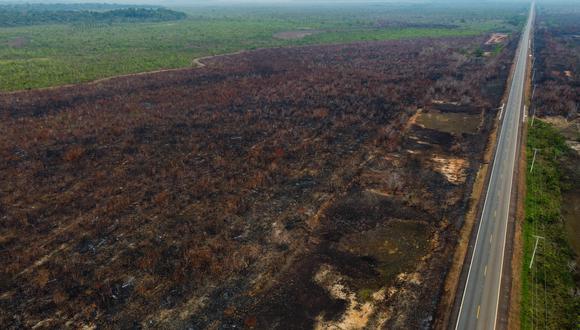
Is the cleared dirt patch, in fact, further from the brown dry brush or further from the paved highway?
the paved highway

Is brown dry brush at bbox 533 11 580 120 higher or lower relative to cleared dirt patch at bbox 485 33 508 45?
lower

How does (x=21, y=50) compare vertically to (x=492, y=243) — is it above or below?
above

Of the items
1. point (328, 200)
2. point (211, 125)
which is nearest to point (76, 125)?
point (211, 125)

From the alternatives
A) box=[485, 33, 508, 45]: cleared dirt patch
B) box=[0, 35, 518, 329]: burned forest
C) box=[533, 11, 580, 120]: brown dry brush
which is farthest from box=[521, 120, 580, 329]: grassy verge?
box=[485, 33, 508, 45]: cleared dirt patch

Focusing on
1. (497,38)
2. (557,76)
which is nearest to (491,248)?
(557,76)

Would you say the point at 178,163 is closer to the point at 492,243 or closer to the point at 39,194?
the point at 39,194

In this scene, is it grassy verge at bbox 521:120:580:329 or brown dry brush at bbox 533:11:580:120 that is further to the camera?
brown dry brush at bbox 533:11:580:120
